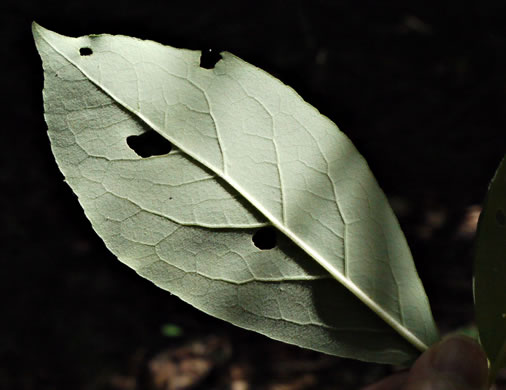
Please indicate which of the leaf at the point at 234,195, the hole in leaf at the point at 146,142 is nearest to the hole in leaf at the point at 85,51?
the leaf at the point at 234,195

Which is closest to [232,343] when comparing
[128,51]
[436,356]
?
[436,356]

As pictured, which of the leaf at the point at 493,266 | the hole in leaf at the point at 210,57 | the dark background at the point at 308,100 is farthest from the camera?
the dark background at the point at 308,100

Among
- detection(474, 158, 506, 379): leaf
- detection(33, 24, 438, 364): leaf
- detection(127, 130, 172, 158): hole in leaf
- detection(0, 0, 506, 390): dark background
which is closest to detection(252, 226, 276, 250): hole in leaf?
detection(33, 24, 438, 364): leaf

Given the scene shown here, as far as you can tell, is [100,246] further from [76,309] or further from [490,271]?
[490,271]

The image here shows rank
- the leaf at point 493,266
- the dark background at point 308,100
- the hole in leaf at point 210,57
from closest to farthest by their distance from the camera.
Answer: the leaf at point 493,266 < the hole in leaf at point 210,57 < the dark background at point 308,100

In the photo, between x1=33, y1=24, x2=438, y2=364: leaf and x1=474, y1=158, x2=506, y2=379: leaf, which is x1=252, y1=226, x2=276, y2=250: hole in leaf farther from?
x1=474, y1=158, x2=506, y2=379: leaf

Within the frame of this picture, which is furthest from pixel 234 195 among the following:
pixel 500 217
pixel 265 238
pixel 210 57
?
pixel 500 217

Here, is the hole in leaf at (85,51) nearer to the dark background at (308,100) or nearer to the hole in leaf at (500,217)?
the hole in leaf at (500,217)
